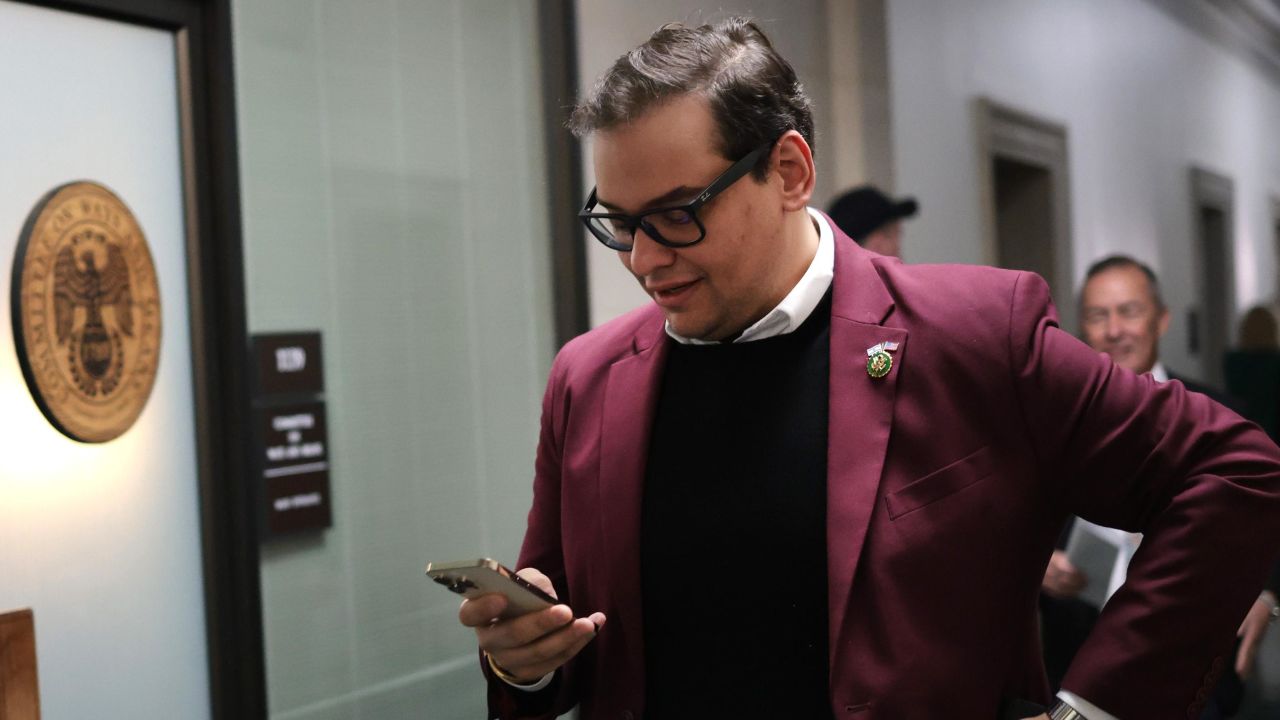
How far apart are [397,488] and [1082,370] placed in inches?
95.7

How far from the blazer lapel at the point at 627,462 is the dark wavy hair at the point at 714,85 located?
325mm

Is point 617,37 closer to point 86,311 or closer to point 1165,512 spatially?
point 86,311

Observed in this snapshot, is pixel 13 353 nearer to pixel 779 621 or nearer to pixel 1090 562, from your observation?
pixel 779 621

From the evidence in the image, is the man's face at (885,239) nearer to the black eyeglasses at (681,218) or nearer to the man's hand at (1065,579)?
the man's hand at (1065,579)

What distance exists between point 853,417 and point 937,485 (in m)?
0.13

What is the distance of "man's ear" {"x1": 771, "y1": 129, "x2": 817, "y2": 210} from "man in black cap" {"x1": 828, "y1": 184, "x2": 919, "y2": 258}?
2873mm

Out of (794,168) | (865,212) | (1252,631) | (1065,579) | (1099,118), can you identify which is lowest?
(1252,631)

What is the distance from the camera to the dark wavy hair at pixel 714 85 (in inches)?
63.1

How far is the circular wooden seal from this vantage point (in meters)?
2.77

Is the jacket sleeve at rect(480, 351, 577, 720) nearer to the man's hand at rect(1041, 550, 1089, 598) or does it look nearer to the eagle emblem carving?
the eagle emblem carving

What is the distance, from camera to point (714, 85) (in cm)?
162

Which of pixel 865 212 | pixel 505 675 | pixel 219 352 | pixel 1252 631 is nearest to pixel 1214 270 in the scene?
pixel 865 212

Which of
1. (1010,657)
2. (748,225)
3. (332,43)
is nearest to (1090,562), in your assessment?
(1010,657)

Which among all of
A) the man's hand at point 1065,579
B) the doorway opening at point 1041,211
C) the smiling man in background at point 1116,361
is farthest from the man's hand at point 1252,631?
the doorway opening at point 1041,211
